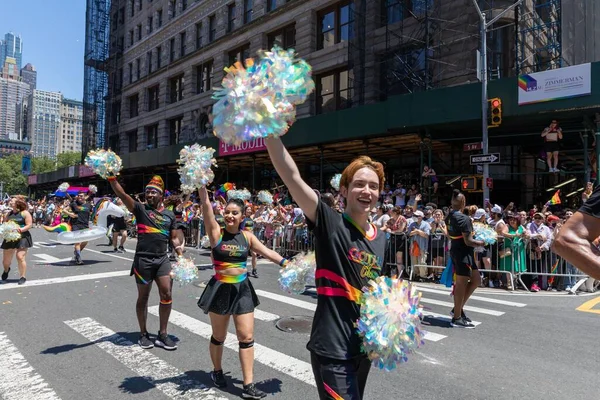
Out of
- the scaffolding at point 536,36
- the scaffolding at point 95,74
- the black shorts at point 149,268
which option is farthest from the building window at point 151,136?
the black shorts at point 149,268

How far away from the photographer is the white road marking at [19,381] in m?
3.80

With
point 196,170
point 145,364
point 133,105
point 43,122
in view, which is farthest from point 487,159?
point 43,122

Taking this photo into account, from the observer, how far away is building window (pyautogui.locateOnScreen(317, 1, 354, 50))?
75.2 feet

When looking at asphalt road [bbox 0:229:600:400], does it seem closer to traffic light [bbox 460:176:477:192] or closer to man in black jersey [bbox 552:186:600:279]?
man in black jersey [bbox 552:186:600:279]

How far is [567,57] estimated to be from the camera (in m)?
22.2

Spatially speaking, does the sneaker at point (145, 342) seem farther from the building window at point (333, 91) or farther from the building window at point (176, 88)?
the building window at point (176, 88)

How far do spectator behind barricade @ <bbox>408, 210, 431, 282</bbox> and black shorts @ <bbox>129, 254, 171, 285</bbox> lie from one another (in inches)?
272

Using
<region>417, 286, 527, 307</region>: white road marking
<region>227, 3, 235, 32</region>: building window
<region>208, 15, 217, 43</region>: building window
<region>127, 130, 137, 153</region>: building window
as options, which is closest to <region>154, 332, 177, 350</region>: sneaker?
<region>417, 286, 527, 307</region>: white road marking

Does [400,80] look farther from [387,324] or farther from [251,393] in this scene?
[387,324]

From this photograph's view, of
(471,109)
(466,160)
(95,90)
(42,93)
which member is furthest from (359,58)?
(42,93)

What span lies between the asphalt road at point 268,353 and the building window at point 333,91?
16.7 meters

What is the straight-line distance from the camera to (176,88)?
124 feet

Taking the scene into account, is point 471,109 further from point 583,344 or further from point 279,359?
point 279,359

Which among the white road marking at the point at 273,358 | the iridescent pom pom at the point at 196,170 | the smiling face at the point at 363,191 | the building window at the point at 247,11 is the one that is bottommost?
the white road marking at the point at 273,358
